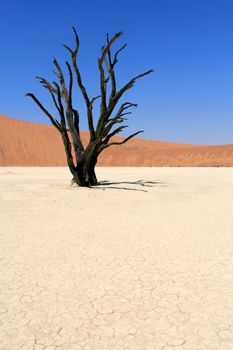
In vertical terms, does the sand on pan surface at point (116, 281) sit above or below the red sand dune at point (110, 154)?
below

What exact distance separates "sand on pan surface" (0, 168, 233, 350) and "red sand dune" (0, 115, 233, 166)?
108ft

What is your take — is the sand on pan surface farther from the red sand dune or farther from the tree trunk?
the red sand dune

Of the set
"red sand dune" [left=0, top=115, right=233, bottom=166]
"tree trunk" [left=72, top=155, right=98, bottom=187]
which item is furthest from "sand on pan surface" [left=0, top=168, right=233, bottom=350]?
"red sand dune" [left=0, top=115, right=233, bottom=166]

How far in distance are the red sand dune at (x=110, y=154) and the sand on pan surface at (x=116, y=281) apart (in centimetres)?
3278

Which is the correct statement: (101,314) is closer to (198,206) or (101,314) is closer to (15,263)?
(15,263)

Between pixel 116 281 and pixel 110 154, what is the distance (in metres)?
44.3

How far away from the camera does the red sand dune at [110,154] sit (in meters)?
44.1

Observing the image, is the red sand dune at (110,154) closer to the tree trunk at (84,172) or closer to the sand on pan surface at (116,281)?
the tree trunk at (84,172)

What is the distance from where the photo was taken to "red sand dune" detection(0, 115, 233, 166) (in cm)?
4412

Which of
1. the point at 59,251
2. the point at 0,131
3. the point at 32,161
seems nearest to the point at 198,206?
the point at 59,251

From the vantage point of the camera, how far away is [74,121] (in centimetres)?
1550

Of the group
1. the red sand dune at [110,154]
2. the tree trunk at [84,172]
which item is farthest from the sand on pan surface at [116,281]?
the red sand dune at [110,154]

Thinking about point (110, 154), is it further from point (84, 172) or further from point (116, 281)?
point (116, 281)

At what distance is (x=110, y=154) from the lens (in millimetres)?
48188
